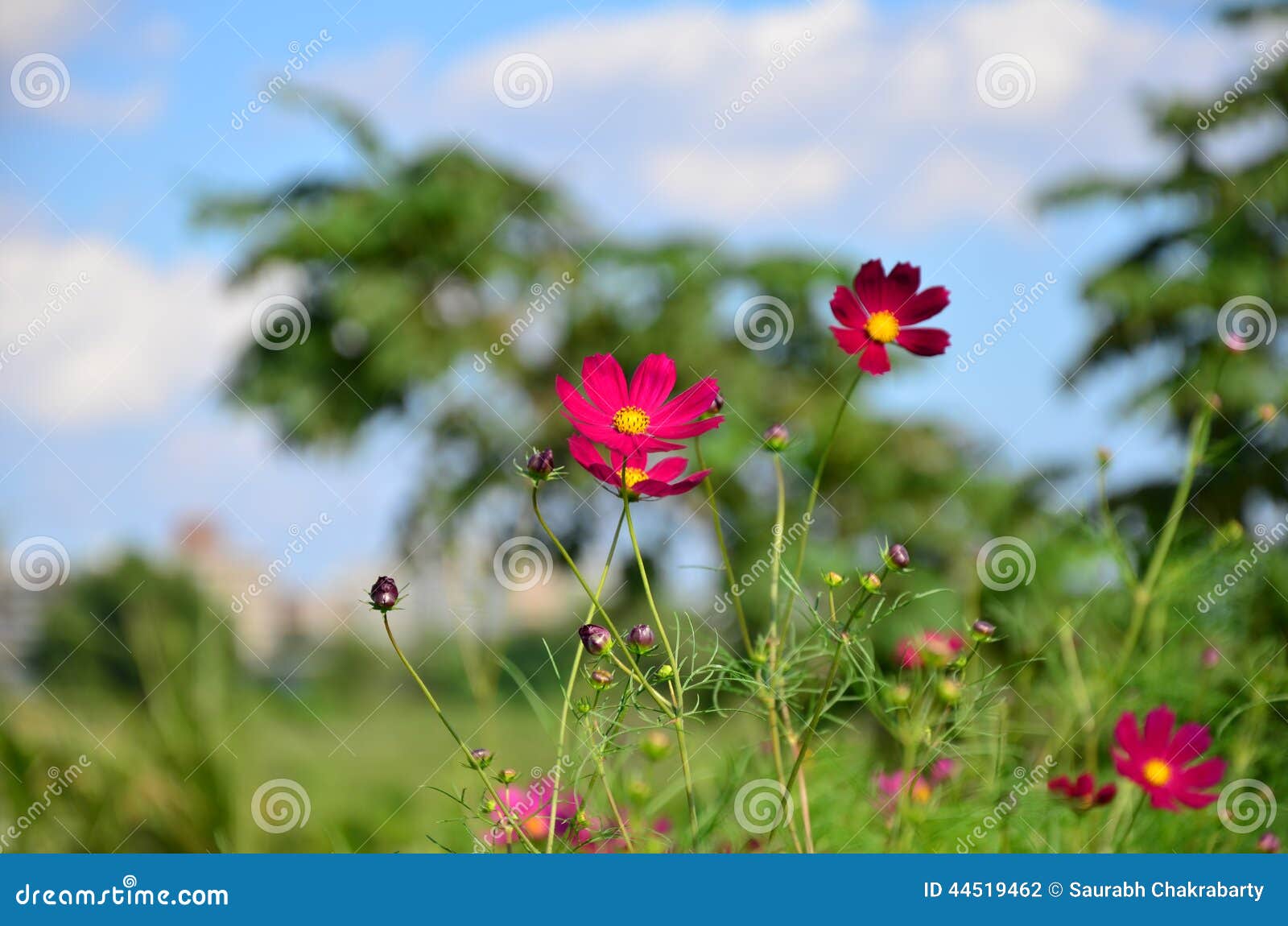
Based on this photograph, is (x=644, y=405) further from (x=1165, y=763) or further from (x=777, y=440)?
(x=1165, y=763)

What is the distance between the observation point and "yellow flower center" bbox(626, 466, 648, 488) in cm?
50

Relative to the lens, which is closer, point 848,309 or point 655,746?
point 848,309

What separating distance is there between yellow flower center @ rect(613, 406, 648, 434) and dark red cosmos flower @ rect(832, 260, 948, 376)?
121 millimetres

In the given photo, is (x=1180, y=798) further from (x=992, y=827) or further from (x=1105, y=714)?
(x=1105, y=714)

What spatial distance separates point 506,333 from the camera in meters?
3.75

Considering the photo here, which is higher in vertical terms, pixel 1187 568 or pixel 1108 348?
pixel 1108 348

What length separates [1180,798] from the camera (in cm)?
79

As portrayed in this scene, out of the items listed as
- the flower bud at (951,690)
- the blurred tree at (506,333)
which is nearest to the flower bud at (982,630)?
the flower bud at (951,690)

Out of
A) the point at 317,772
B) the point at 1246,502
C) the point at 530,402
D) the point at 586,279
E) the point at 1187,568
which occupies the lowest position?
the point at 317,772

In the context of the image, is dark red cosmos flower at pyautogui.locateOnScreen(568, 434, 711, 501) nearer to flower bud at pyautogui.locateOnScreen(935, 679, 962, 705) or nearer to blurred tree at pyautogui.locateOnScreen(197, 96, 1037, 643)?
flower bud at pyautogui.locateOnScreen(935, 679, 962, 705)

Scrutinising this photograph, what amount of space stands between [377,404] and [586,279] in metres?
0.90

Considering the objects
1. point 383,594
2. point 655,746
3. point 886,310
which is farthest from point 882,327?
point 655,746

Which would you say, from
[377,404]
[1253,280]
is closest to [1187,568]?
[1253,280]

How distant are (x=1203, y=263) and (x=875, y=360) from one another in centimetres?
355
